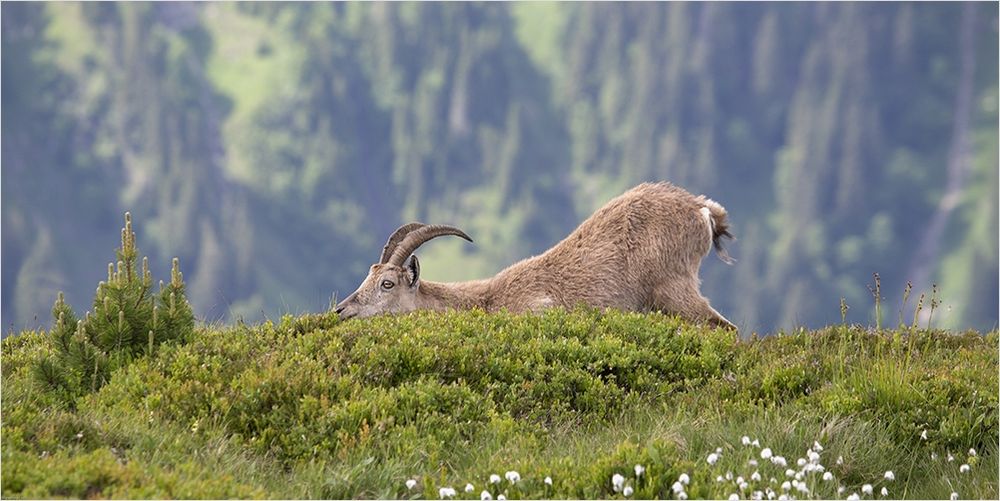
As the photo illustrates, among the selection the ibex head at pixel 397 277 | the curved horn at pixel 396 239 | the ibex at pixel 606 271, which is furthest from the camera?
the curved horn at pixel 396 239

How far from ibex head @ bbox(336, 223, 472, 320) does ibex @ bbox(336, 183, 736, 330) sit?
0.04 ft

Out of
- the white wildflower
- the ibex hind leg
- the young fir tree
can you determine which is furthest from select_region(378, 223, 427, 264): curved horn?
the white wildflower

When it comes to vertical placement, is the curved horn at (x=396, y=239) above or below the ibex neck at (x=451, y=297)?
above

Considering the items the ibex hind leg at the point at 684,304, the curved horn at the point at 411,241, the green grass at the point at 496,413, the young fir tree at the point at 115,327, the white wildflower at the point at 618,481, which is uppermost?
the curved horn at the point at 411,241

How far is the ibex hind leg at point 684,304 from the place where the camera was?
14.4 m

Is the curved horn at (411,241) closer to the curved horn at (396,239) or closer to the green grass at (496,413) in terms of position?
the curved horn at (396,239)

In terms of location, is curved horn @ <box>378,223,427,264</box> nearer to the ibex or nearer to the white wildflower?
the ibex

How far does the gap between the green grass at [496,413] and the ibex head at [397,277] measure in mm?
2392

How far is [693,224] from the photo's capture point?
14.8 metres

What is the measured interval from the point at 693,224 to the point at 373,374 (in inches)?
232

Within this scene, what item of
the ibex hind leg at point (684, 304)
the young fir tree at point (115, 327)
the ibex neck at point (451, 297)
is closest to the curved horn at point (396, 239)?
the ibex neck at point (451, 297)

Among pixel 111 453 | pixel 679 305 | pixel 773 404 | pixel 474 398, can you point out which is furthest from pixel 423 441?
Result: pixel 679 305

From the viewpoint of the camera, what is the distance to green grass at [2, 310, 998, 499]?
8.38 metres

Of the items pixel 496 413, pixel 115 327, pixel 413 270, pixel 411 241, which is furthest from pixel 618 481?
pixel 411 241
